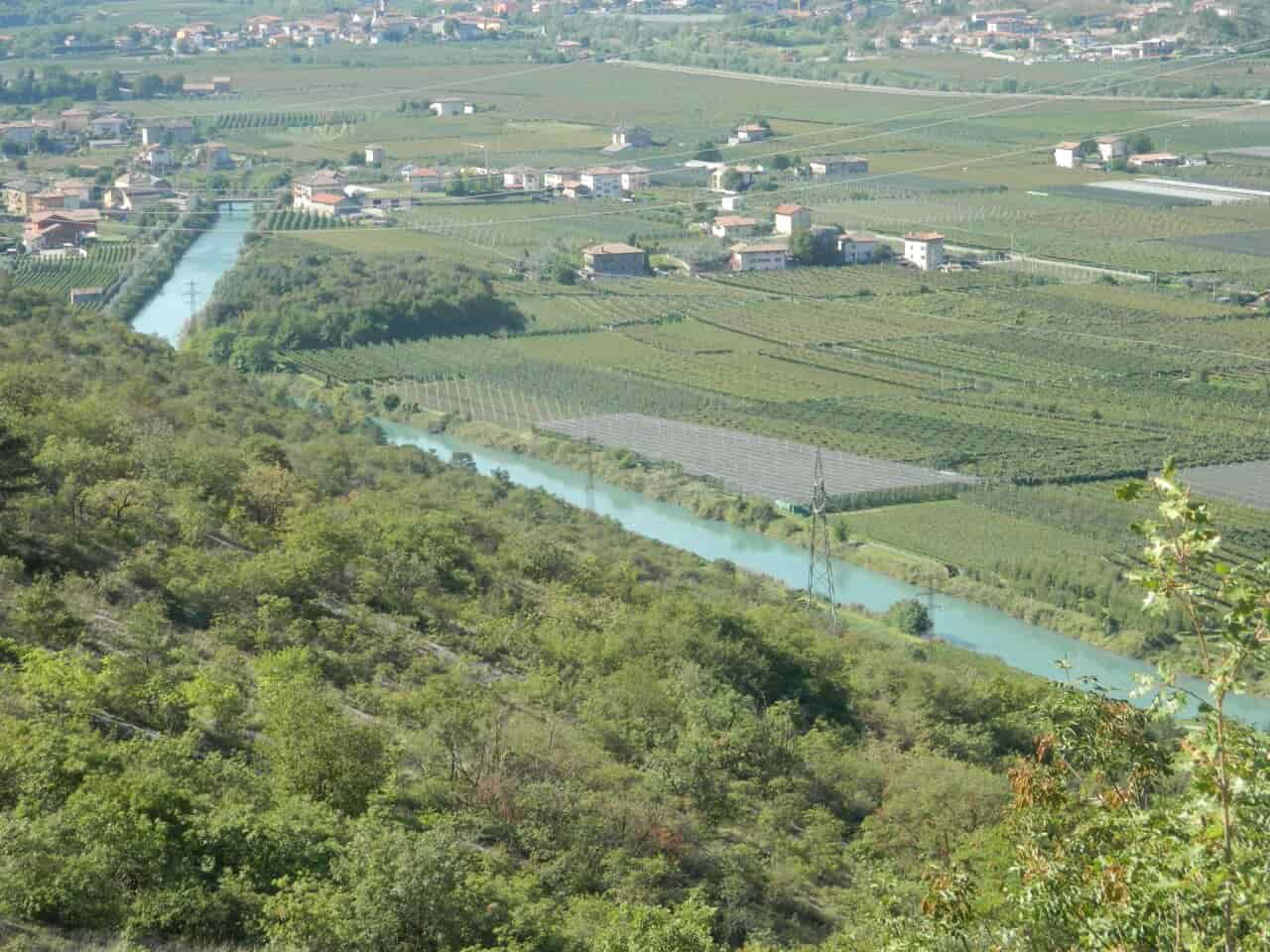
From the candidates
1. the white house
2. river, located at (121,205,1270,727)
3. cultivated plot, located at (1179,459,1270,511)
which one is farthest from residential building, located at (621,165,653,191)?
cultivated plot, located at (1179,459,1270,511)

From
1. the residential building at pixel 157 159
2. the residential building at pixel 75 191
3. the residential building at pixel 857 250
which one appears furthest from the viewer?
the residential building at pixel 157 159

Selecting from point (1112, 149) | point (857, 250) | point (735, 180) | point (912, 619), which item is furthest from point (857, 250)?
point (912, 619)

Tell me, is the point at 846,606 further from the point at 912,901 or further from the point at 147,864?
the point at 147,864

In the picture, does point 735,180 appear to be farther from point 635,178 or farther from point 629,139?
point 629,139

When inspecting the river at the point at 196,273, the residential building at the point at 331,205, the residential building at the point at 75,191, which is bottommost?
the river at the point at 196,273

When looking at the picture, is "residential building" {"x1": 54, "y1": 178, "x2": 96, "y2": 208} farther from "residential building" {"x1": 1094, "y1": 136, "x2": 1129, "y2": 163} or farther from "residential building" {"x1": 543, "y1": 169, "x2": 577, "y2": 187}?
"residential building" {"x1": 1094, "y1": 136, "x2": 1129, "y2": 163}

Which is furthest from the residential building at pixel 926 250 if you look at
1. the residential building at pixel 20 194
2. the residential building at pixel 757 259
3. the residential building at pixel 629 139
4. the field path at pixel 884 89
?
the field path at pixel 884 89

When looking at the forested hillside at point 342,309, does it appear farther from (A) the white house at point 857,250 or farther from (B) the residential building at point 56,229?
(A) the white house at point 857,250

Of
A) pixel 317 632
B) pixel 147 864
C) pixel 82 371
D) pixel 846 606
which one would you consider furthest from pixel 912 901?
pixel 82 371
